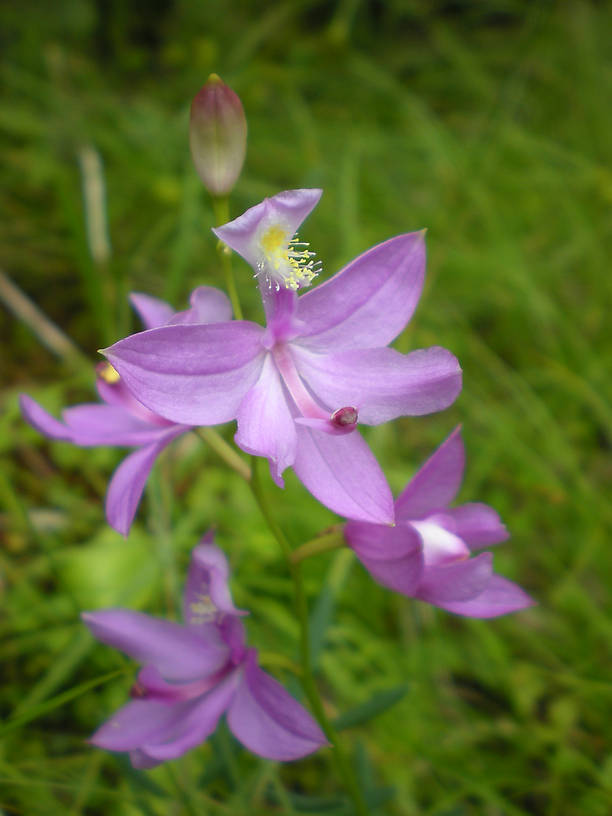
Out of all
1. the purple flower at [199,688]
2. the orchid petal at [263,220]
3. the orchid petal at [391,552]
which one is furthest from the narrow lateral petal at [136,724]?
the orchid petal at [263,220]

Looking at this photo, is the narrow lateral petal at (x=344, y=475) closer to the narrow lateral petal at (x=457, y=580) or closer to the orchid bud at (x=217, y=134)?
the narrow lateral petal at (x=457, y=580)

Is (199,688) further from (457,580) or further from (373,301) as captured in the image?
(373,301)

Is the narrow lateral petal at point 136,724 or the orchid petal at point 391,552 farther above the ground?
the orchid petal at point 391,552

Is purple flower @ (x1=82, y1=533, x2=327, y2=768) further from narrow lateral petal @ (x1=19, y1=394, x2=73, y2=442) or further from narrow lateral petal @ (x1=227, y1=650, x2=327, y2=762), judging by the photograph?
narrow lateral petal @ (x1=19, y1=394, x2=73, y2=442)

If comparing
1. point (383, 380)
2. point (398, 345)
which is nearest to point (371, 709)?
point (383, 380)

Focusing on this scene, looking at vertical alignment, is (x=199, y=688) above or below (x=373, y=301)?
below

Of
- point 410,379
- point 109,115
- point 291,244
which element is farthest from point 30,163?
point 410,379

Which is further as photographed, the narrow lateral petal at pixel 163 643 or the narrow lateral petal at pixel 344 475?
the narrow lateral petal at pixel 163 643
